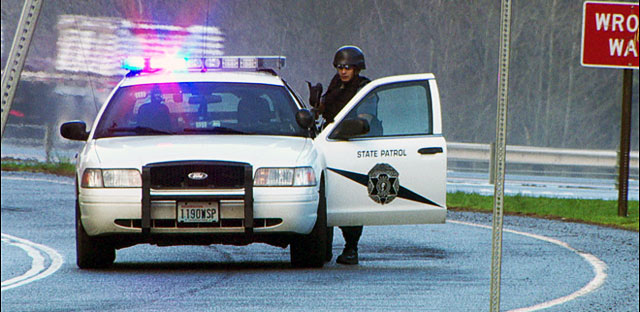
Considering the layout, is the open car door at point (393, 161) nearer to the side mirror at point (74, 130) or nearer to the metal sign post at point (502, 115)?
the side mirror at point (74, 130)

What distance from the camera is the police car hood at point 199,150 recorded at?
681 cm

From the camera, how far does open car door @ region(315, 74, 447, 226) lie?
6.59m

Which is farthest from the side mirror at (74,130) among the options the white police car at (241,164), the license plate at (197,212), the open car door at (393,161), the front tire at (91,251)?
the open car door at (393,161)

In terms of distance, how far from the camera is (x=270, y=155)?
7.12m

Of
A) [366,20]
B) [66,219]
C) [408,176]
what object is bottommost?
[66,219]

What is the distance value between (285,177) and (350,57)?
1944 mm

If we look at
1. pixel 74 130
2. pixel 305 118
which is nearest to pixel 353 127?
pixel 305 118

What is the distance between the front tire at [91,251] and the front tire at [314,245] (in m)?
1.09

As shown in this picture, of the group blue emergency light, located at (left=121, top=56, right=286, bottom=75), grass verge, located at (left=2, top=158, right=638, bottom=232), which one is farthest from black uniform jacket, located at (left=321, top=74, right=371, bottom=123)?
grass verge, located at (left=2, top=158, right=638, bottom=232)

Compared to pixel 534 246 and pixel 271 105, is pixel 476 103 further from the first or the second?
pixel 534 246

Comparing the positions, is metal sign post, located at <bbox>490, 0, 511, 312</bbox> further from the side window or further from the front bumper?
the front bumper

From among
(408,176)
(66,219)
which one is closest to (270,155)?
(408,176)

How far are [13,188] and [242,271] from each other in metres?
11.0

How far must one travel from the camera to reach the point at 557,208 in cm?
1599
